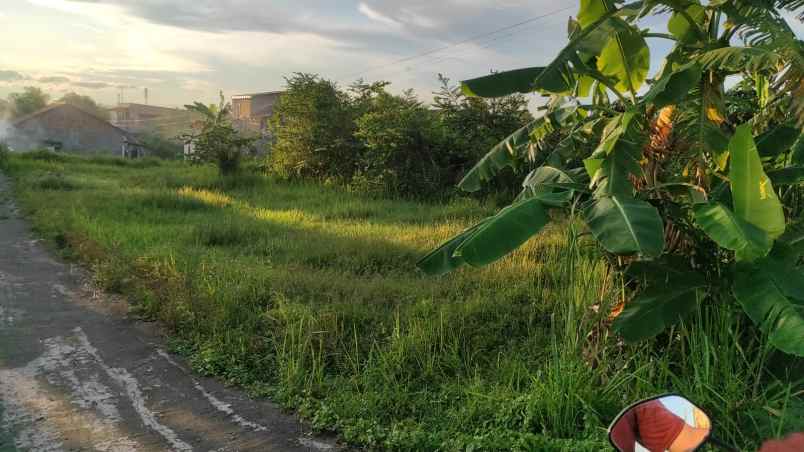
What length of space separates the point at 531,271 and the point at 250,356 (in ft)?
10.3

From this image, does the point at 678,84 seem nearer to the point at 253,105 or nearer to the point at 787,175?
the point at 787,175

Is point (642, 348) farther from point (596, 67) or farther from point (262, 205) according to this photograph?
point (262, 205)

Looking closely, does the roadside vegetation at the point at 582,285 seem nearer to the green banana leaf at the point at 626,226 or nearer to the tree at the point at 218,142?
the green banana leaf at the point at 626,226

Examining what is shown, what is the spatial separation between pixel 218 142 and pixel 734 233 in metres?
17.3

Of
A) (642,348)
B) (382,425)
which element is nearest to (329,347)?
(382,425)

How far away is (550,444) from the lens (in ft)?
10.5

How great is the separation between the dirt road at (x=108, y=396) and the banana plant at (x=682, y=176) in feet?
4.93

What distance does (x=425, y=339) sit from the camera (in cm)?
450

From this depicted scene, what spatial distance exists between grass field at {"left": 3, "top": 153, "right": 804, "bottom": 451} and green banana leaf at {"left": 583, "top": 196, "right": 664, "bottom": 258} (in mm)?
218

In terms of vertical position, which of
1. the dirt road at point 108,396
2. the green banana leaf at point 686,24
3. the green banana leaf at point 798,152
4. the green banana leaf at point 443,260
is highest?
the green banana leaf at point 686,24

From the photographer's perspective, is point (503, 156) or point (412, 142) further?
point (412, 142)

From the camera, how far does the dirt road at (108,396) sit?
139 inches

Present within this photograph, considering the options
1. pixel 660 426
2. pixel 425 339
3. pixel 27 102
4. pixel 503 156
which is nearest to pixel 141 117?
pixel 27 102

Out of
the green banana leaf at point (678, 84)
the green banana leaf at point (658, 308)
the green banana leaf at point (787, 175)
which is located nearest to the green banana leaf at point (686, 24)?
the green banana leaf at point (678, 84)
